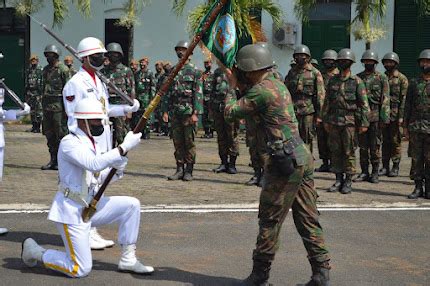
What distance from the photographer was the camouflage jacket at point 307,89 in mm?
13898

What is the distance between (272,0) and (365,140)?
9.67m

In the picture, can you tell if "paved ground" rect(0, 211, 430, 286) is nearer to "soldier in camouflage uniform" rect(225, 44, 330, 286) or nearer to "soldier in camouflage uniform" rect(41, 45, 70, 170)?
"soldier in camouflage uniform" rect(225, 44, 330, 286)

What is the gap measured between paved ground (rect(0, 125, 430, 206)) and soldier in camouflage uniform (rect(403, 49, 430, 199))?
36 centimetres

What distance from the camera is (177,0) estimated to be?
23906mm

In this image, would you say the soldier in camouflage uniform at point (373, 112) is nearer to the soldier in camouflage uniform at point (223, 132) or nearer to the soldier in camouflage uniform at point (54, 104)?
the soldier in camouflage uniform at point (223, 132)

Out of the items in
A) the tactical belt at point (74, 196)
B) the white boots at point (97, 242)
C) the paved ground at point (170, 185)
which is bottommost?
the paved ground at point (170, 185)

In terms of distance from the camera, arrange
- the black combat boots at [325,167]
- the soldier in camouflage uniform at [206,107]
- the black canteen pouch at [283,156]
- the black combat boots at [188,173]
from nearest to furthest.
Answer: the black canteen pouch at [283,156]
the black combat boots at [188,173]
the black combat boots at [325,167]
the soldier in camouflage uniform at [206,107]

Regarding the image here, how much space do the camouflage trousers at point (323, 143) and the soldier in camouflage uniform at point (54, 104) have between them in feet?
15.6

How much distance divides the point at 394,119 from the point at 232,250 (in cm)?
710

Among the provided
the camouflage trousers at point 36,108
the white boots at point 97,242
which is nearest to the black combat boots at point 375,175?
the white boots at point 97,242

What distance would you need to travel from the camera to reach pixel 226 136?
14.7 m

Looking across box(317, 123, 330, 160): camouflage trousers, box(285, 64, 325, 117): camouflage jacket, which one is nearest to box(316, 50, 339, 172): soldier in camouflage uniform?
box(317, 123, 330, 160): camouflage trousers

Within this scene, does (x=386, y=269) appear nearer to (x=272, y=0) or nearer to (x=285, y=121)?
(x=285, y=121)

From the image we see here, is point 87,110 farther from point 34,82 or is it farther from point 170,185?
point 34,82
